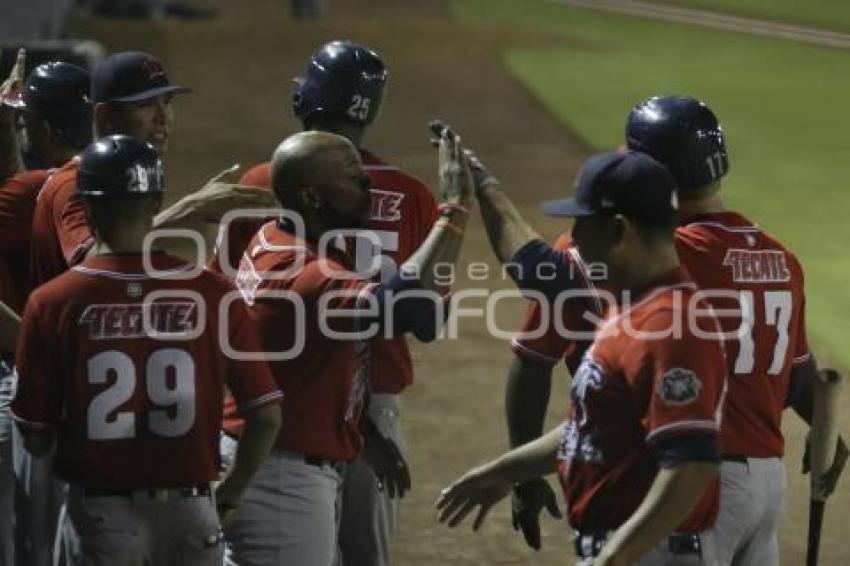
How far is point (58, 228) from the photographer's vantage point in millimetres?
5836

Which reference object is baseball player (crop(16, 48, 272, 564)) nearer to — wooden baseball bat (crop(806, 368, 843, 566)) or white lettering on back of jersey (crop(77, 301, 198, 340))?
white lettering on back of jersey (crop(77, 301, 198, 340))

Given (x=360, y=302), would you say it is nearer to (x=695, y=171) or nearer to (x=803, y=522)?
(x=695, y=171)

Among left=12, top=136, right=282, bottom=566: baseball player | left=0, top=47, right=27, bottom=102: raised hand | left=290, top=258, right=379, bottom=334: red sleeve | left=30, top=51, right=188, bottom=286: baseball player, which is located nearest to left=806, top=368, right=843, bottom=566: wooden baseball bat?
left=290, top=258, right=379, bottom=334: red sleeve

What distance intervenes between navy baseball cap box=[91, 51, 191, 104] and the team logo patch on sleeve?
2623 mm

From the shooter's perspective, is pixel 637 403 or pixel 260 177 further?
pixel 260 177

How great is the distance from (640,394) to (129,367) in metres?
1.45

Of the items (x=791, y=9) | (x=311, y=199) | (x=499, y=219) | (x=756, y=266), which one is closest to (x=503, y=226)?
(x=499, y=219)

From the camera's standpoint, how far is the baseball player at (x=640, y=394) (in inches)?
163

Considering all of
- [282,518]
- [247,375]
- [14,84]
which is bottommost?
[282,518]

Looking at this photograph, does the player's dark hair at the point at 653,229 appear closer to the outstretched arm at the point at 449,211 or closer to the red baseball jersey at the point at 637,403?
the red baseball jersey at the point at 637,403

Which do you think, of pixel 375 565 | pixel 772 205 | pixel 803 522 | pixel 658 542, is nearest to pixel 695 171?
pixel 658 542

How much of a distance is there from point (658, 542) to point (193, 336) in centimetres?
142

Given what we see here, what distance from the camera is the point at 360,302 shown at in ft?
16.5

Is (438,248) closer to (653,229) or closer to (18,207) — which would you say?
(653,229)
